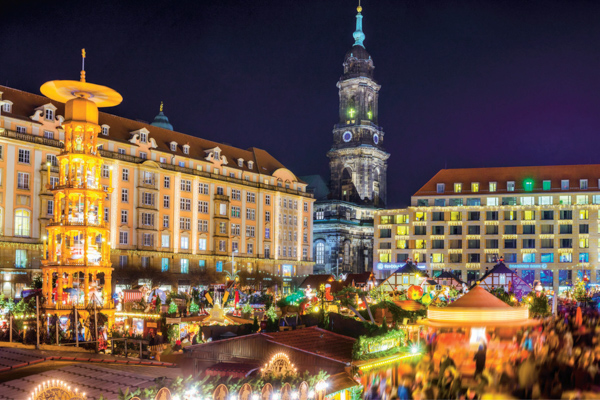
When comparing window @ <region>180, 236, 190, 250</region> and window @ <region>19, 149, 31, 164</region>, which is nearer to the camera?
window @ <region>19, 149, 31, 164</region>

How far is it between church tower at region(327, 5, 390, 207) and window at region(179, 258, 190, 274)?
152 feet

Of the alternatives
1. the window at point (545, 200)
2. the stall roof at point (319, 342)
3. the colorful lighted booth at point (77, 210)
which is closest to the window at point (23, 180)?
the colorful lighted booth at point (77, 210)

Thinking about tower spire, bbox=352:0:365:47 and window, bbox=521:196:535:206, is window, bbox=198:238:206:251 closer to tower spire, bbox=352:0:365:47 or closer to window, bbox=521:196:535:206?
window, bbox=521:196:535:206

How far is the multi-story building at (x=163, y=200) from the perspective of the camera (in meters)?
55.6

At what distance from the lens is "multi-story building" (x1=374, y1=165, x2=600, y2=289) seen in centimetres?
8188

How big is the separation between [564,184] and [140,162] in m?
54.2

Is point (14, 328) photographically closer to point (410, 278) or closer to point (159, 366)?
point (159, 366)

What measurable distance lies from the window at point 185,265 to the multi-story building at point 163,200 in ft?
0.36

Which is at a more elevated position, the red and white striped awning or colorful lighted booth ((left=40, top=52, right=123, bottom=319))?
colorful lighted booth ((left=40, top=52, right=123, bottom=319))

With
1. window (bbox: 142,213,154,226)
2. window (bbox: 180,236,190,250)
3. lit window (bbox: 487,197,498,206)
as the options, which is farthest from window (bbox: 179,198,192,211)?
lit window (bbox: 487,197,498,206)

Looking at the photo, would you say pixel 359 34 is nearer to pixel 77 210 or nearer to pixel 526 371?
pixel 77 210

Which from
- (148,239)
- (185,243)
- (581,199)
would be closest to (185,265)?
(185,243)

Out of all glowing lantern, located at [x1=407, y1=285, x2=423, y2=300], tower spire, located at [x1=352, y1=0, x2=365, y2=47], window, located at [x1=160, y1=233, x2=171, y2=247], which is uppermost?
tower spire, located at [x1=352, y1=0, x2=365, y2=47]

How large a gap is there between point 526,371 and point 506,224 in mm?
85089
